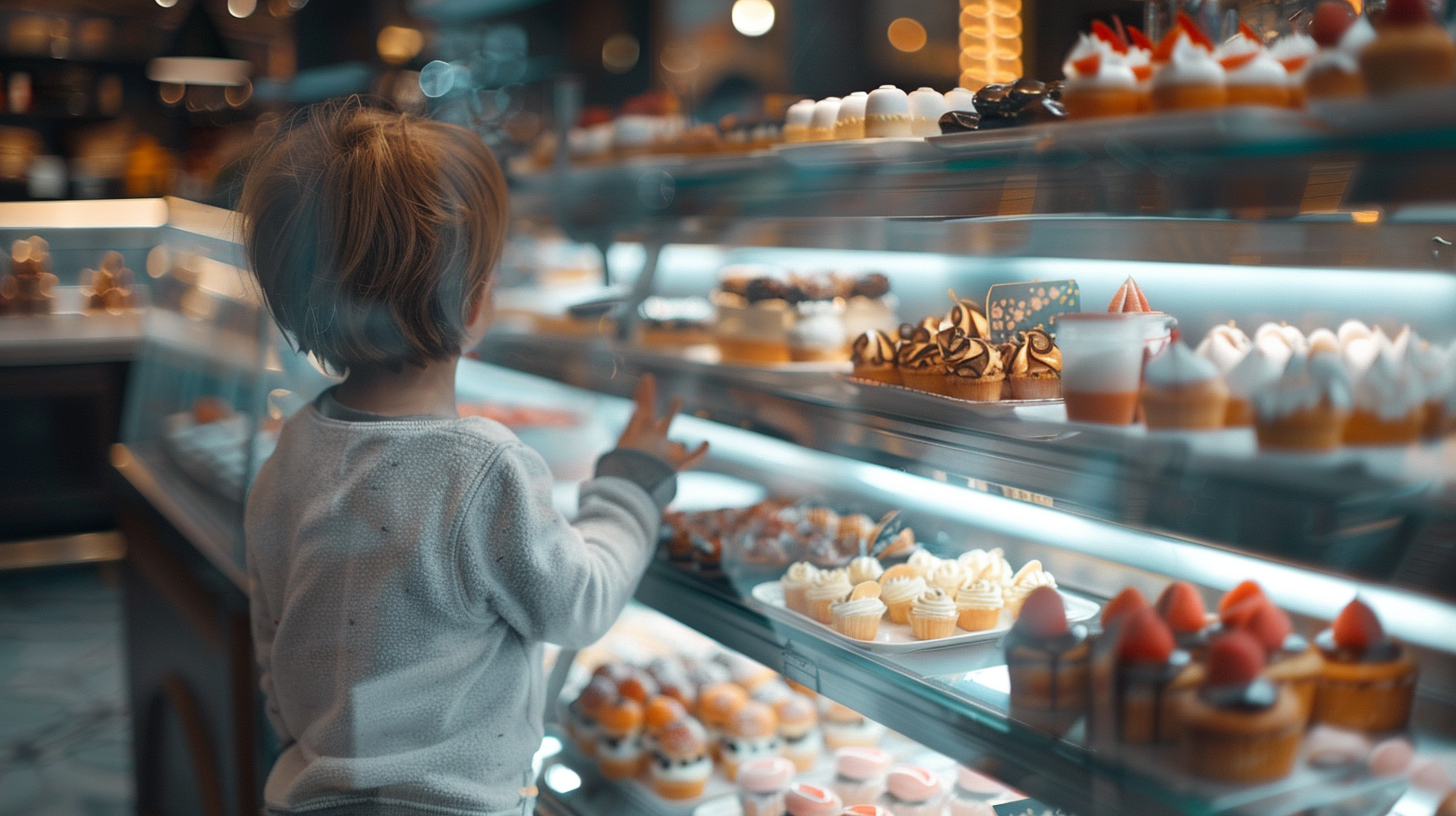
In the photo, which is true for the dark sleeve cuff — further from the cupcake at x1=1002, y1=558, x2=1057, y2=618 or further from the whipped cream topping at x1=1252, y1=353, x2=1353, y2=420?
the whipped cream topping at x1=1252, y1=353, x2=1353, y2=420

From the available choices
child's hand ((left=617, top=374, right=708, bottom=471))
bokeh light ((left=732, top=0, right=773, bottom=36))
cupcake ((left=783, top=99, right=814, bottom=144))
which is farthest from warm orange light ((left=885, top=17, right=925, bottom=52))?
bokeh light ((left=732, top=0, right=773, bottom=36))

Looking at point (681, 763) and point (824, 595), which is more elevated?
point (824, 595)

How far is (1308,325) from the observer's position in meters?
1.21

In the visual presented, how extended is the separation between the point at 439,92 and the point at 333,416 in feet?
7.17

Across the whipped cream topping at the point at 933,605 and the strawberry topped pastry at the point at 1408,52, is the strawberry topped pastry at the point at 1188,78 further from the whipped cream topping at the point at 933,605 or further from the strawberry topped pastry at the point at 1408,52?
the whipped cream topping at the point at 933,605

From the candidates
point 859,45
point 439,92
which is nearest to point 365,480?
point 859,45

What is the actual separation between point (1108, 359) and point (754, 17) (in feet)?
9.98

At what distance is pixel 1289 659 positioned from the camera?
97cm

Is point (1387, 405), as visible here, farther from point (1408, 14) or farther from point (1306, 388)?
point (1408, 14)

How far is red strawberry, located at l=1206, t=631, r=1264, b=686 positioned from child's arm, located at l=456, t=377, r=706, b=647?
776mm

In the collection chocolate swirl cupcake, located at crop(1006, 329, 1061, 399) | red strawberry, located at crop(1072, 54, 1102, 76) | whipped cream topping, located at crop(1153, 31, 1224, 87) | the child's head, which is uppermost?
red strawberry, located at crop(1072, 54, 1102, 76)

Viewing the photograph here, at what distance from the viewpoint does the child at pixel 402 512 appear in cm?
140

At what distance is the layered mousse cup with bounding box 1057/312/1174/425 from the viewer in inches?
42.1

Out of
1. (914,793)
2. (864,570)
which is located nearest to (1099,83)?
(864,570)
